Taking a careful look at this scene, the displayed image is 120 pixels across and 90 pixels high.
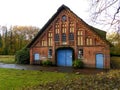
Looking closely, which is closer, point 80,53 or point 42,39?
point 80,53

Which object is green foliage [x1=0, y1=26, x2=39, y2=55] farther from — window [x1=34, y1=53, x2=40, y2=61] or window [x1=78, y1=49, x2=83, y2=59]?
window [x1=78, y1=49, x2=83, y2=59]

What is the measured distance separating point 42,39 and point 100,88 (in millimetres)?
23620

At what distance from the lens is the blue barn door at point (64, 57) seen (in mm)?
31350

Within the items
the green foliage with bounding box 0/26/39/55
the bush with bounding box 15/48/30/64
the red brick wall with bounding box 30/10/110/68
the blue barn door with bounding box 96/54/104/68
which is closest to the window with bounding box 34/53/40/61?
the red brick wall with bounding box 30/10/110/68

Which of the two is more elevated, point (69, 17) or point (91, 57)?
point (69, 17)

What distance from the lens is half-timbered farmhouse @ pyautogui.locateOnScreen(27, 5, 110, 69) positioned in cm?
2919

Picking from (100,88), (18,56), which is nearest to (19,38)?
(18,56)

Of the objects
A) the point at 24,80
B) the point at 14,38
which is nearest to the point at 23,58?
the point at 24,80

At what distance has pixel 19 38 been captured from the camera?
67.1m

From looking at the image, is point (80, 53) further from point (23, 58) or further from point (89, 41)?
point (23, 58)

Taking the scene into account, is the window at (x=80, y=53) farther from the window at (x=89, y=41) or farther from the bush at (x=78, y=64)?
the window at (x=89, y=41)

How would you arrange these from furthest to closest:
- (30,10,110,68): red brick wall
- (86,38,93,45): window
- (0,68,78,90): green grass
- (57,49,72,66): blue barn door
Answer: (57,49,72,66): blue barn door, (86,38,93,45): window, (30,10,110,68): red brick wall, (0,68,78,90): green grass

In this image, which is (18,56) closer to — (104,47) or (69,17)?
(69,17)

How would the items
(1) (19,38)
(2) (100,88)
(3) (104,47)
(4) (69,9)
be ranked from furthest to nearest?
1. (1) (19,38)
2. (4) (69,9)
3. (3) (104,47)
4. (2) (100,88)
